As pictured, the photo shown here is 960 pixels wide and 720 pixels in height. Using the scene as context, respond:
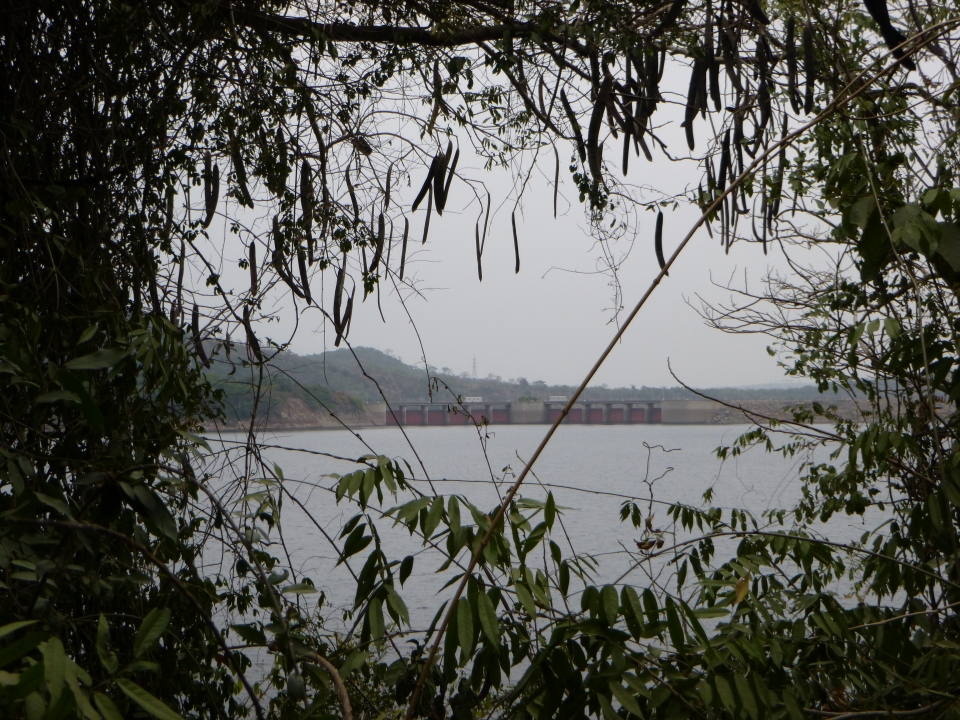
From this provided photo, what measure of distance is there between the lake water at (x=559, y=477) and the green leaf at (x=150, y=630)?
0.92m

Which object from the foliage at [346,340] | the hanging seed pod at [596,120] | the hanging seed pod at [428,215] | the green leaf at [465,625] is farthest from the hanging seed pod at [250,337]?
the green leaf at [465,625]

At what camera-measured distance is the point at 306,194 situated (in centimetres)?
187

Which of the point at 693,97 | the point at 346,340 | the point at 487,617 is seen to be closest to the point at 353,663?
the point at 487,617

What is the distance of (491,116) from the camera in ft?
6.83

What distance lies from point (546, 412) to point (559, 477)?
0.46 meters

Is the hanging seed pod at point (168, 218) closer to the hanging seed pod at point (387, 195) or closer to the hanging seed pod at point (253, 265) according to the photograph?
the hanging seed pod at point (253, 265)

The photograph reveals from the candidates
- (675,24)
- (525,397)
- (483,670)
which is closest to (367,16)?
(675,24)

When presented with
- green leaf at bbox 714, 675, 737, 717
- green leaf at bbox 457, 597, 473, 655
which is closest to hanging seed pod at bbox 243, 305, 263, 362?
green leaf at bbox 457, 597, 473, 655

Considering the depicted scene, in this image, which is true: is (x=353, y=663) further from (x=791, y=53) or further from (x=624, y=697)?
(x=791, y=53)

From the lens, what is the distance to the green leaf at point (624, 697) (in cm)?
72

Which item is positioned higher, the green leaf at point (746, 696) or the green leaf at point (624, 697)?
the green leaf at point (624, 697)

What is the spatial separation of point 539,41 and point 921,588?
53.8 inches

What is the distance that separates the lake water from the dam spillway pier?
3 cm

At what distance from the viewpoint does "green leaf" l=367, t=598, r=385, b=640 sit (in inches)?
30.8
